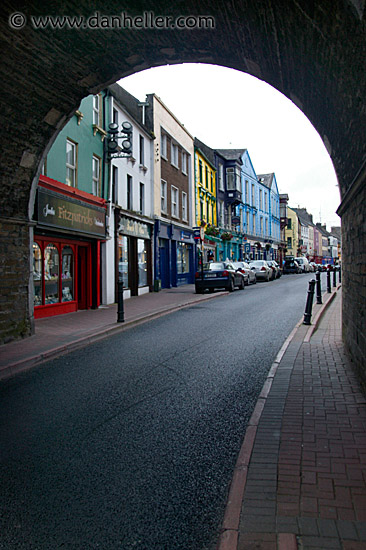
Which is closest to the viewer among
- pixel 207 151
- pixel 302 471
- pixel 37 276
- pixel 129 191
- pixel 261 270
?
pixel 302 471

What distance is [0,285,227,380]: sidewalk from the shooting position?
727cm

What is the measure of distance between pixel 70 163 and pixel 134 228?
6105 mm

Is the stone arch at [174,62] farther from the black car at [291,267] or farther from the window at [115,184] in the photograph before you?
the black car at [291,267]

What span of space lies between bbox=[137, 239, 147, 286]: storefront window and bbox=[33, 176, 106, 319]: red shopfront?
535 cm

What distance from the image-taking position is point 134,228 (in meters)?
20.0

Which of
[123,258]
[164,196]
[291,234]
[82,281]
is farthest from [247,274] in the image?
[291,234]

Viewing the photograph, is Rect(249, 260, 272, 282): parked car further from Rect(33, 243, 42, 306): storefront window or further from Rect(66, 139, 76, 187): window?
Rect(33, 243, 42, 306): storefront window

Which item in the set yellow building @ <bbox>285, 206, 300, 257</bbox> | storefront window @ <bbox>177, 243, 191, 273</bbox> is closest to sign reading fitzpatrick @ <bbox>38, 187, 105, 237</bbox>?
storefront window @ <bbox>177, 243, 191, 273</bbox>

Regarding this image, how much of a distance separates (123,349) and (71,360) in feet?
3.79

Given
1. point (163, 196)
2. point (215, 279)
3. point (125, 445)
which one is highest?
point (163, 196)

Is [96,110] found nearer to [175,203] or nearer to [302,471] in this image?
[175,203]

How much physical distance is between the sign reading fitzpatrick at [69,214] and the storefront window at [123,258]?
2.75 metres

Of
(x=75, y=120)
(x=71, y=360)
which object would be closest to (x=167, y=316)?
(x=71, y=360)

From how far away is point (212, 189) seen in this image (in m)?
37.7
